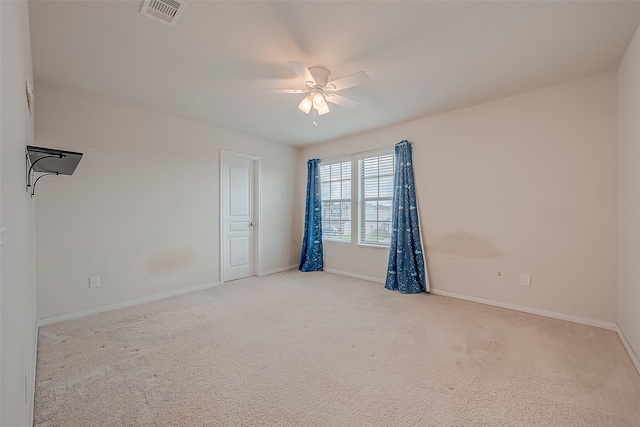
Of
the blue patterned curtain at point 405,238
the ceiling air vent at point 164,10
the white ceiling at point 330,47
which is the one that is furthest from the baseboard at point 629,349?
the ceiling air vent at point 164,10

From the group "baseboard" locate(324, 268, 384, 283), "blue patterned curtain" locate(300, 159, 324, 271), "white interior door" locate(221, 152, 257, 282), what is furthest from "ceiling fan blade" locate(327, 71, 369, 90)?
"baseboard" locate(324, 268, 384, 283)

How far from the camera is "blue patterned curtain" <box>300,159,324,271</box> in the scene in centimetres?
515

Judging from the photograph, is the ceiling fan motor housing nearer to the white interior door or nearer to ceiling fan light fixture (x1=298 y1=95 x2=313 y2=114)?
ceiling fan light fixture (x1=298 y1=95 x2=313 y2=114)

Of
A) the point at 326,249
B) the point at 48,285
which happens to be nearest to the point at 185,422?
the point at 48,285

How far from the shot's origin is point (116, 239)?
326 cm

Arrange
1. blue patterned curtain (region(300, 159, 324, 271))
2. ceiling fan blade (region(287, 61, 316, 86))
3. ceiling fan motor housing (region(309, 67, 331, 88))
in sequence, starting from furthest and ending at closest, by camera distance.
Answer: blue patterned curtain (region(300, 159, 324, 271)) → ceiling fan motor housing (region(309, 67, 331, 88)) → ceiling fan blade (region(287, 61, 316, 86))

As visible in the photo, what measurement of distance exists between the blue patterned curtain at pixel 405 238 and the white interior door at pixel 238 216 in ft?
7.94

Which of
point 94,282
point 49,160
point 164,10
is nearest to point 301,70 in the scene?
point 164,10

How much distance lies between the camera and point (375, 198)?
451 cm

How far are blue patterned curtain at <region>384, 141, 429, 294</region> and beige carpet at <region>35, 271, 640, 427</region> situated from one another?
0.69 m

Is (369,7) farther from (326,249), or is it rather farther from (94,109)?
(326,249)

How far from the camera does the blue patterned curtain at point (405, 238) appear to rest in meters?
3.82

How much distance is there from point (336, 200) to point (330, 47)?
3079 millimetres

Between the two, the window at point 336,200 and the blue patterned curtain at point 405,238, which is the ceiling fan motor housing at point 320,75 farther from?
the window at point 336,200
